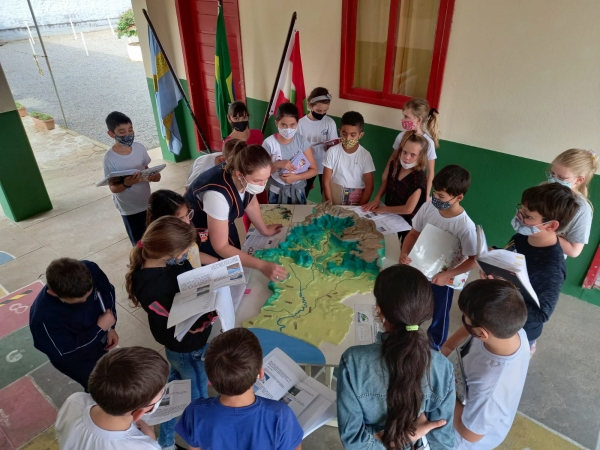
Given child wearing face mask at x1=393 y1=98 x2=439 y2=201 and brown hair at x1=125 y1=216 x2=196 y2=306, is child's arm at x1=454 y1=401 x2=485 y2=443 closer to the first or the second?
brown hair at x1=125 y1=216 x2=196 y2=306

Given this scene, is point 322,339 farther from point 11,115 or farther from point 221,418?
point 11,115

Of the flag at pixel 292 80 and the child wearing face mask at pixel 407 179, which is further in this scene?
the flag at pixel 292 80

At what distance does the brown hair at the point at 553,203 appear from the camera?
1.73m

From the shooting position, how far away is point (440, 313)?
7.82 feet

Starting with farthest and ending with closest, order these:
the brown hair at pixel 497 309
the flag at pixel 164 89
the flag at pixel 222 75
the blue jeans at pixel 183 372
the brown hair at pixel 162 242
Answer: the flag at pixel 164 89
the flag at pixel 222 75
the blue jeans at pixel 183 372
the brown hair at pixel 162 242
the brown hair at pixel 497 309

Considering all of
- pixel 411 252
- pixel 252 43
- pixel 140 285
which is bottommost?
pixel 411 252

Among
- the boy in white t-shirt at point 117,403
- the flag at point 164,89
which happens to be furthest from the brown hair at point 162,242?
the flag at point 164,89

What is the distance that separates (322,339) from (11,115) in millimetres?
4038

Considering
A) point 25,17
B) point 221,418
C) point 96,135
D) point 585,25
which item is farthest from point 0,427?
point 25,17

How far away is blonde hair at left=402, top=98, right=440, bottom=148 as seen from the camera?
2.92m

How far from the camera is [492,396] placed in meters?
1.35

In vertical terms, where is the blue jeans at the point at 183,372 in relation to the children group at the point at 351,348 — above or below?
below

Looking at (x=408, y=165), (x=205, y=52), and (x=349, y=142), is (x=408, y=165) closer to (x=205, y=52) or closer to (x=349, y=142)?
(x=349, y=142)

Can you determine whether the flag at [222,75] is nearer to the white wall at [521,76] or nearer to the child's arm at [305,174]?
the white wall at [521,76]
